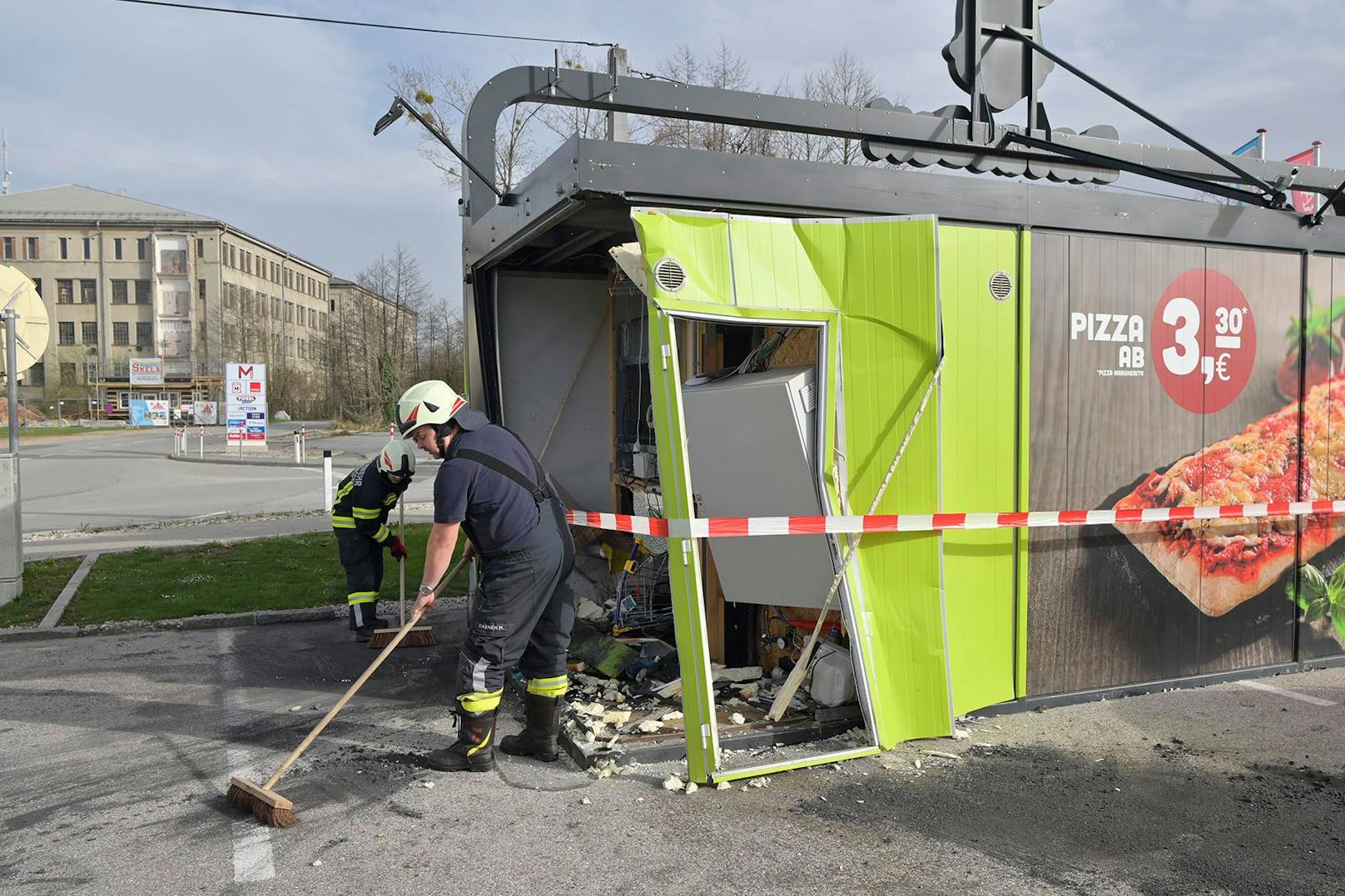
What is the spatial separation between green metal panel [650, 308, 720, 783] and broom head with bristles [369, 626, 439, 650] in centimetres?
341

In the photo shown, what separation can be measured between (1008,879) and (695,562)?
1.81 m

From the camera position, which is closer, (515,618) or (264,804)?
(264,804)

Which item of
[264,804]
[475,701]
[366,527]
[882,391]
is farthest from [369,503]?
[882,391]

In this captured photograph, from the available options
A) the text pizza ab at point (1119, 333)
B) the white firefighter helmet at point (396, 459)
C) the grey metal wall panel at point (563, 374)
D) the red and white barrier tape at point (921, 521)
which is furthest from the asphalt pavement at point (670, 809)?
the grey metal wall panel at point (563, 374)

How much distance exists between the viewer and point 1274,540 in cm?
657

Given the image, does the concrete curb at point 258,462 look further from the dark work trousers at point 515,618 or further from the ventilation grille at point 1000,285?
the ventilation grille at point 1000,285

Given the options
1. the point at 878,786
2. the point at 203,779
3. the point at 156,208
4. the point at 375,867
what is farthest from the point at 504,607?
the point at 156,208

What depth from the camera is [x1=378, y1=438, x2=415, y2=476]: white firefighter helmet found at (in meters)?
6.88

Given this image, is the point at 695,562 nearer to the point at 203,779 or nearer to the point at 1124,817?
the point at 1124,817

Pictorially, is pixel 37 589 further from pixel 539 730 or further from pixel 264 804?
pixel 539 730

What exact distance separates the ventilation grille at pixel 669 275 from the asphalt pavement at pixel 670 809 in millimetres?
2324

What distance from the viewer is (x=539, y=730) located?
16.5ft

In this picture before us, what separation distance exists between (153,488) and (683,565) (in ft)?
A: 64.3

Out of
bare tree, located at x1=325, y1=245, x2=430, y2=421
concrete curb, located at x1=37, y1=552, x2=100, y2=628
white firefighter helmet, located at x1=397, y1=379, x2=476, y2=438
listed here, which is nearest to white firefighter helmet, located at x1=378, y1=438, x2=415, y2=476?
white firefighter helmet, located at x1=397, y1=379, x2=476, y2=438
